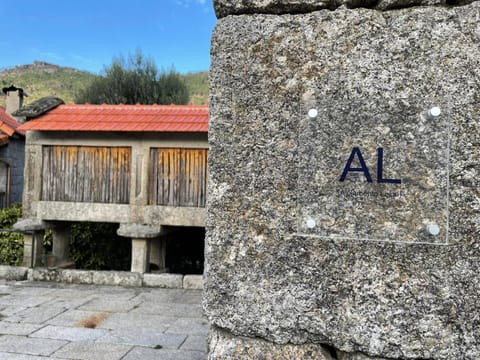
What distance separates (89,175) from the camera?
7.50 m

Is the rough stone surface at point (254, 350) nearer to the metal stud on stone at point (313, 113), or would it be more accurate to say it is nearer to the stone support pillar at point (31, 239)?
the metal stud on stone at point (313, 113)

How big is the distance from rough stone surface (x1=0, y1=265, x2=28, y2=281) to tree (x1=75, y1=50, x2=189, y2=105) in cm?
1065

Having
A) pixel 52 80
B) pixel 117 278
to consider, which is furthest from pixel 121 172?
pixel 52 80

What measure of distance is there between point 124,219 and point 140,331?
3.23m

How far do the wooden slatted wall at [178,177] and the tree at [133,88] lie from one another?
33.7 ft

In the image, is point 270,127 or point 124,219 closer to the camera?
point 270,127

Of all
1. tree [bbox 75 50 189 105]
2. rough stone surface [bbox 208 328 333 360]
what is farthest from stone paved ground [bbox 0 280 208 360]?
tree [bbox 75 50 189 105]

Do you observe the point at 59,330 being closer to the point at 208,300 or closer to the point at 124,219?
the point at 124,219

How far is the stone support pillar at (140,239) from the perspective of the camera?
7.27 m

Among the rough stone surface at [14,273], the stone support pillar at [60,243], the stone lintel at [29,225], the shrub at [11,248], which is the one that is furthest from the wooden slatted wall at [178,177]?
the shrub at [11,248]

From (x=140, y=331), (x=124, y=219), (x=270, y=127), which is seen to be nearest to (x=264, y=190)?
(x=270, y=127)

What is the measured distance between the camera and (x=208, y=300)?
1574mm

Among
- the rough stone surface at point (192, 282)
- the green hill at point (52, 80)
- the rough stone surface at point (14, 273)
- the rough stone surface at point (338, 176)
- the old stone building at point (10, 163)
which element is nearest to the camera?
the rough stone surface at point (338, 176)

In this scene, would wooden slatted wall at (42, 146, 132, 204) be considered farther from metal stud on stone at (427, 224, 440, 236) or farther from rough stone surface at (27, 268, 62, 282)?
metal stud on stone at (427, 224, 440, 236)
